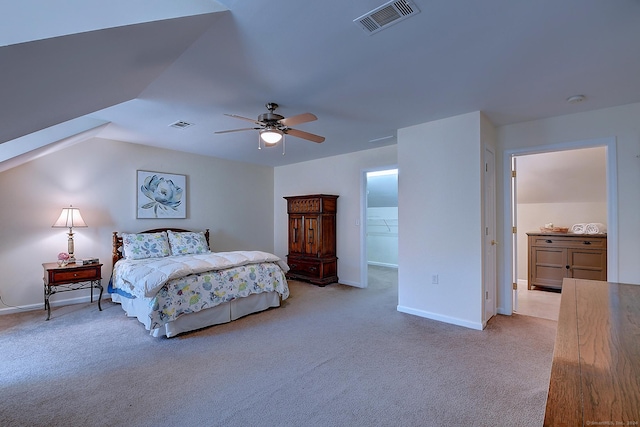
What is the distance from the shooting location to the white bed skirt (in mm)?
3145

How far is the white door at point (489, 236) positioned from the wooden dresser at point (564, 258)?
1806 mm

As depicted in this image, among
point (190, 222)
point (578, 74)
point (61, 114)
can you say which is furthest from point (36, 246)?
point (578, 74)

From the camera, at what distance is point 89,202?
4402mm

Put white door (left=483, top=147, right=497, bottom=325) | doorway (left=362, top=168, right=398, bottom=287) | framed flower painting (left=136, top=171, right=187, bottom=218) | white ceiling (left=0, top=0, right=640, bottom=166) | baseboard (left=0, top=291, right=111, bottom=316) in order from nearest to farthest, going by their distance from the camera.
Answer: white ceiling (left=0, top=0, right=640, bottom=166), white door (left=483, top=147, right=497, bottom=325), baseboard (left=0, top=291, right=111, bottom=316), framed flower painting (left=136, top=171, right=187, bottom=218), doorway (left=362, top=168, right=398, bottom=287)

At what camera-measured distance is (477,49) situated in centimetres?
212

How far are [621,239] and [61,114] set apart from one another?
527cm

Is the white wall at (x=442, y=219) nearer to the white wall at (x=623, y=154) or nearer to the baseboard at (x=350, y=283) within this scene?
the white wall at (x=623, y=154)

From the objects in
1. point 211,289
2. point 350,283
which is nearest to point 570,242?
point 350,283

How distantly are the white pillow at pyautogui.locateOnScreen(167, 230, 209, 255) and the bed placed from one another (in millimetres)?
18

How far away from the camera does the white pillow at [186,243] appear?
15.6ft

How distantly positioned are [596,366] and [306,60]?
230cm

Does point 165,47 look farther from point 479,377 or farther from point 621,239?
point 621,239

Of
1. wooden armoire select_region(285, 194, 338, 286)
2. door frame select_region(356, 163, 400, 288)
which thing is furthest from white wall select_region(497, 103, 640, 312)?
wooden armoire select_region(285, 194, 338, 286)

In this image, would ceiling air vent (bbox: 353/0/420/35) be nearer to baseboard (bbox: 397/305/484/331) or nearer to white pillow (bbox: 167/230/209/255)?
baseboard (bbox: 397/305/484/331)
